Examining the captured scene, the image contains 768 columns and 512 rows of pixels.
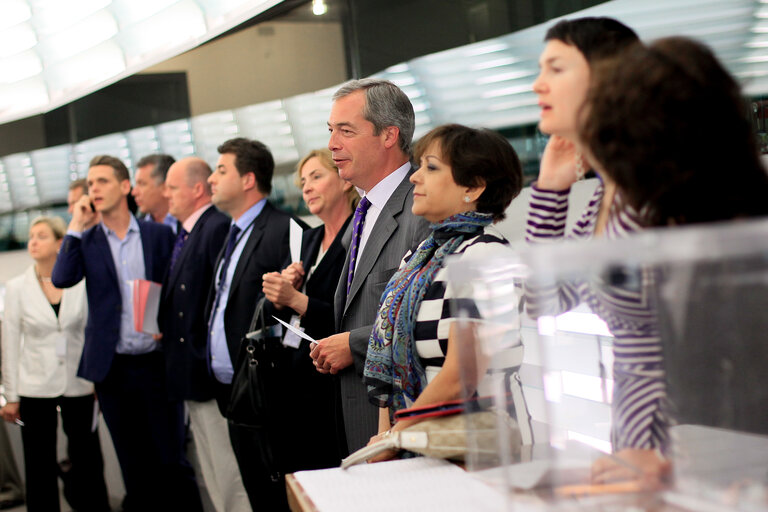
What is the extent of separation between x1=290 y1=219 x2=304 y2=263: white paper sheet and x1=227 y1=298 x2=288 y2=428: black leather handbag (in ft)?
1.25

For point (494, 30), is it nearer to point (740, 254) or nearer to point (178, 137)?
point (740, 254)

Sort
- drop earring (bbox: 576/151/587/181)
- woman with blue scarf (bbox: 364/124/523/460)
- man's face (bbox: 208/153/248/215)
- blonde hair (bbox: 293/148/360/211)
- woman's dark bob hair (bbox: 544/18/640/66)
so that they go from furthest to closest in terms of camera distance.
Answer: man's face (bbox: 208/153/248/215)
blonde hair (bbox: 293/148/360/211)
woman with blue scarf (bbox: 364/124/523/460)
drop earring (bbox: 576/151/587/181)
woman's dark bob hair (bbox: 544/18/640/66)

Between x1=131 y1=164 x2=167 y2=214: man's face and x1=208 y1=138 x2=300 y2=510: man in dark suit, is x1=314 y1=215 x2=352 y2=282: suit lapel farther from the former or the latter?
x1=131 y1=164 x2=167 y2=214: man's face

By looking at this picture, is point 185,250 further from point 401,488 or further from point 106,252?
point 401,488

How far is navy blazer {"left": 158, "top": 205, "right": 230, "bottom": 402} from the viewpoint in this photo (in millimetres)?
4254

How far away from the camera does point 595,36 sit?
1349 mm

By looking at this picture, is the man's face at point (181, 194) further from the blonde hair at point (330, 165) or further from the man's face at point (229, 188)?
the blonde hair at point (330, 165)

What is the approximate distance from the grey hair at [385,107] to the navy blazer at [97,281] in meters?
2.35

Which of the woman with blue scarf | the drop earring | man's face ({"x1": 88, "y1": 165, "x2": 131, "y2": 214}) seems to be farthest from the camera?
man's face ({"x1": 88, "y1": 165, "x2": 131, "y2": 214})

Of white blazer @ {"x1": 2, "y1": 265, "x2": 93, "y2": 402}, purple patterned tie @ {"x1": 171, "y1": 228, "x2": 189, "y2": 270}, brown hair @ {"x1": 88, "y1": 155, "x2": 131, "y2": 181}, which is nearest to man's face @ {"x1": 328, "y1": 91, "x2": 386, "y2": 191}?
purple patterned tie @ {"x1": 171, "y1": 228, "x2": 189, "y2": 270}

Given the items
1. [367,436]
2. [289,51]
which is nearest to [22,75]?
[289,51]

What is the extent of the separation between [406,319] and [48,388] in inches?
137

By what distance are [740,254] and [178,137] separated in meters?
6.66

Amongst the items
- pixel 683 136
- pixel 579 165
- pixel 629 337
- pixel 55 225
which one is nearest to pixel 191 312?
pixel 55 225
